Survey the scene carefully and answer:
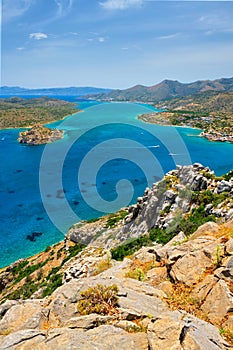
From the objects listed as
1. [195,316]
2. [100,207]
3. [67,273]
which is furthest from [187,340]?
[100,207]

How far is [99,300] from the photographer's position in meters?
7.39

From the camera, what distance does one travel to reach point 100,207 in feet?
166

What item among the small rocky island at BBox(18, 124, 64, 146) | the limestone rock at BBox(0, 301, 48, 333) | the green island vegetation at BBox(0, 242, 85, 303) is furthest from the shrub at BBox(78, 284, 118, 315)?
the small rocky island at BBox(18, 124, 64, 146)

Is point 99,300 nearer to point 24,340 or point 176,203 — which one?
point 24,340

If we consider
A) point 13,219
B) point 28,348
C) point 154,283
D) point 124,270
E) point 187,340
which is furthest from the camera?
point 13,219

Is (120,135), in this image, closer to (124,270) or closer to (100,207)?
(100,207)

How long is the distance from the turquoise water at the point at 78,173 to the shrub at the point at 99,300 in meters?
31.7

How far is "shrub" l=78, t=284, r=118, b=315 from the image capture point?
7.10m

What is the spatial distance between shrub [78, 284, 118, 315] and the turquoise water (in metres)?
31.7

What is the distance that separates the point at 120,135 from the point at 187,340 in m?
130

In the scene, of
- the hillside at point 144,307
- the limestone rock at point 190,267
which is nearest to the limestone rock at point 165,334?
the hillside at point 144,307

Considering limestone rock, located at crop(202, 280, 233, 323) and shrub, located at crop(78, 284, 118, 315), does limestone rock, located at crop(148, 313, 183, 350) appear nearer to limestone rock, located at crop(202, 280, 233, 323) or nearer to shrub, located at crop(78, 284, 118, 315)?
shrub, located at crop(78, 284, 118, 315)

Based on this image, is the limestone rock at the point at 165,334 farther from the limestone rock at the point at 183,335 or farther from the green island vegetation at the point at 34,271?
the green island vegetation at the point at 34,271

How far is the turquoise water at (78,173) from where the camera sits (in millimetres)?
45875
